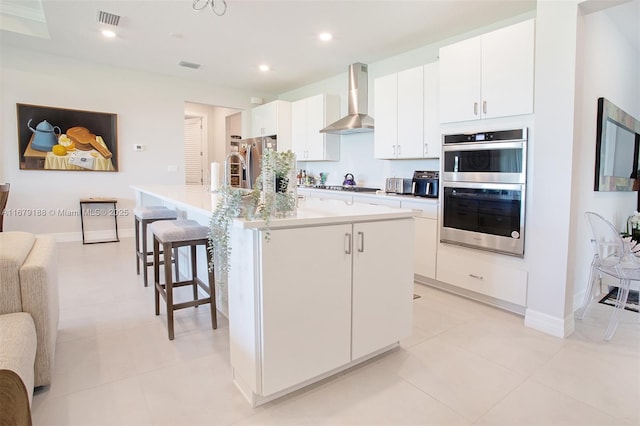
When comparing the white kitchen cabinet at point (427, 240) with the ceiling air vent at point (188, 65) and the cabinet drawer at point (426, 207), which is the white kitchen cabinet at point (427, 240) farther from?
the ceiling air vent at point (188, 65)

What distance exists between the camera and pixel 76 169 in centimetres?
534

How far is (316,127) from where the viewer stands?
555cm

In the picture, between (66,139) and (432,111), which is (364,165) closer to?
(432,111)

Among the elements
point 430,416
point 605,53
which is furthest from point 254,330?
point 605,53

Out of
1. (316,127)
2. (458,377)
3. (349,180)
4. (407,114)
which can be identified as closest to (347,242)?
(458,377)

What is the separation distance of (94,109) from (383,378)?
565cm

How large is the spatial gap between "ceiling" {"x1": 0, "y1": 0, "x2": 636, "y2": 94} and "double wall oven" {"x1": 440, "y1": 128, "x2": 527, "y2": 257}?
1.36m

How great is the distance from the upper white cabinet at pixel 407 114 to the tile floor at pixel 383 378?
1.84 m

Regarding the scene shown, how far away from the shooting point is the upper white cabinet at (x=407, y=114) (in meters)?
3.66

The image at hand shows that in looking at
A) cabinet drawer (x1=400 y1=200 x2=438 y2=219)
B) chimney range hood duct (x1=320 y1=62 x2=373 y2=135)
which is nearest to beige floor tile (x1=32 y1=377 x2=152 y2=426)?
cabinet drawer (x1=400 y1=200 x2=438 y2=219)

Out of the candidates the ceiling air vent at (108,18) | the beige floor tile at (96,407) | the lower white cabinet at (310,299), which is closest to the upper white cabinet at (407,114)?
the lower white cabinet at (310,299)

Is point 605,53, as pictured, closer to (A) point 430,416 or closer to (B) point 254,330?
(A) point 430,416

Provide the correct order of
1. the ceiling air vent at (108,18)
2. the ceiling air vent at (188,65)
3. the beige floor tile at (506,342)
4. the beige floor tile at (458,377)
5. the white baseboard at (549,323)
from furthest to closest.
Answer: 1. the ceiling air vent at (188,65)
2. the ceiling air vent at (108,18)
3. the white baseboard at (549,323)
4. the beige floor tile at (506,342)
5. the beige floor tile at (458,377)

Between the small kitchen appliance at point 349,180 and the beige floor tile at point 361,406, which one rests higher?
the small kitchen appliance at point 349,180
